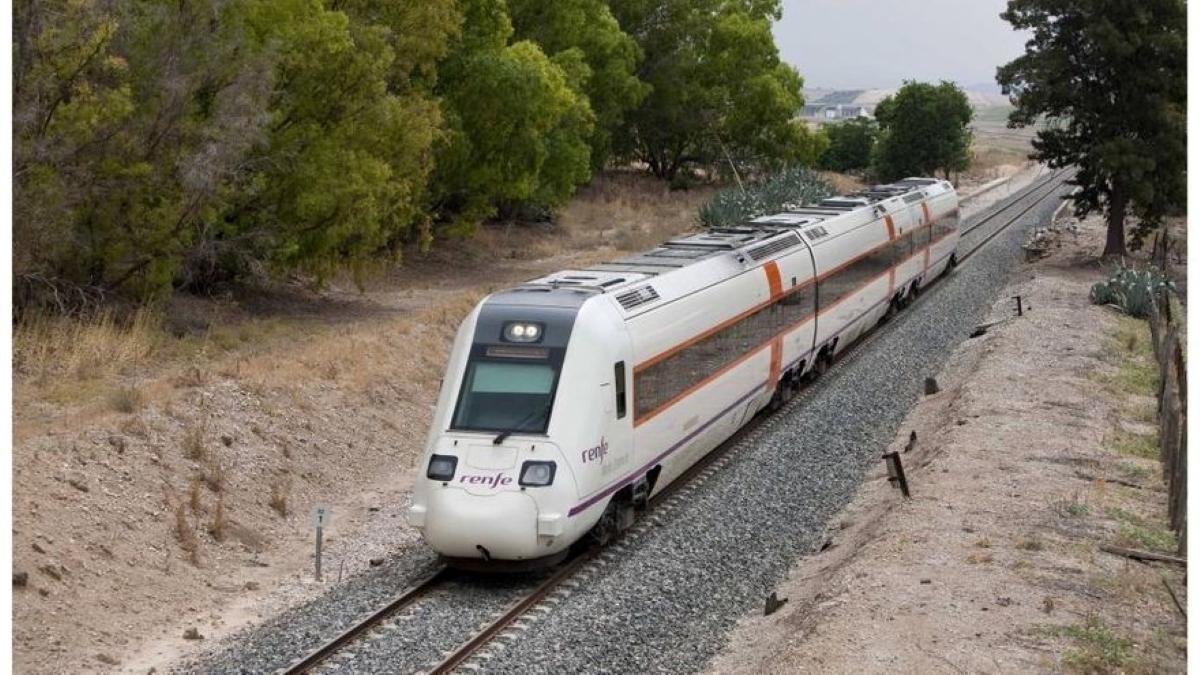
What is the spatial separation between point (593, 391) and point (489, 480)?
1533mm

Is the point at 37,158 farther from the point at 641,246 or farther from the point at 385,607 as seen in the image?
the point at 641,246

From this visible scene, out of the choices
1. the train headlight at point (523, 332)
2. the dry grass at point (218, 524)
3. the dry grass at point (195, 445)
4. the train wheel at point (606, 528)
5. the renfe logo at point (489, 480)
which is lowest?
the dry grass at point (218, 524)

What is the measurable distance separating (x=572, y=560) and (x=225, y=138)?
1346cm

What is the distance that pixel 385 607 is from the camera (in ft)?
48.4

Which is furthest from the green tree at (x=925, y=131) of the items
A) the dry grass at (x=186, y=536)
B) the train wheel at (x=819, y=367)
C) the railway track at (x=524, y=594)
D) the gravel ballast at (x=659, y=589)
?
the dry grass at (x=186, y=536)

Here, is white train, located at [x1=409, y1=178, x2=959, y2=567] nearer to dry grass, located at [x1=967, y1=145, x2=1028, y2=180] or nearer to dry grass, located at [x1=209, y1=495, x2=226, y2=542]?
dry grass, located at [x1=209, y1=495, x2=226, y2=542]

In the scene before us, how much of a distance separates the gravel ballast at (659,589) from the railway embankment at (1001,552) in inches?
15.4

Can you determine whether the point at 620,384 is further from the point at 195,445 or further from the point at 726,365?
the point at 195,445

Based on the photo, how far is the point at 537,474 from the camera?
50.4ft

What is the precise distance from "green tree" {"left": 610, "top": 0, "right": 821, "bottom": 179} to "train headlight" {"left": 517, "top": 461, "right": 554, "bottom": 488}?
50.5m

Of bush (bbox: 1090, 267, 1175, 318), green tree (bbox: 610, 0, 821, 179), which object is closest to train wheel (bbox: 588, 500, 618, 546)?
bush (bbox: 1090, 267, 1175, 318)

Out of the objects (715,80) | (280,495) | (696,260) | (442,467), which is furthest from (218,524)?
(715,80)

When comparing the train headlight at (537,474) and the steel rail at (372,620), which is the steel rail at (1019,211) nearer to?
the train headlight at (537,474)

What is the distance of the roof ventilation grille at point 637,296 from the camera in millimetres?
17609
